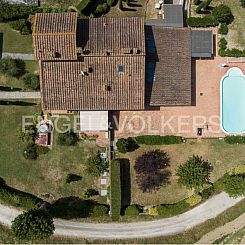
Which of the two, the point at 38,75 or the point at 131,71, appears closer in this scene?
the point at 131,71

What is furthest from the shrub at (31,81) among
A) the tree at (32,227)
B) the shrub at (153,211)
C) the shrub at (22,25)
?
the shrub at (153,211)

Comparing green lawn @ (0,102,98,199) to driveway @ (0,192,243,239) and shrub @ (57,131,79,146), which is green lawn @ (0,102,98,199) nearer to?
shrub @ (57,131,79,146)

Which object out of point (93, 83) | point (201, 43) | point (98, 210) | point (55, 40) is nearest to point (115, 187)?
point (98, 210)

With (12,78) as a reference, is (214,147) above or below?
below

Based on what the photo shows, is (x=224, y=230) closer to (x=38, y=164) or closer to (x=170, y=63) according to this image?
(x=170, y=63)

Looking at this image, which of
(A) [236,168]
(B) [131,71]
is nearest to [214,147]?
(A) [236,168]

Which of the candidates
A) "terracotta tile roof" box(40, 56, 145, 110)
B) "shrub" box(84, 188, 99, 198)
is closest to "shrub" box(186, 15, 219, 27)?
"terracotta tile roof" box(40, 56, 145, 110)

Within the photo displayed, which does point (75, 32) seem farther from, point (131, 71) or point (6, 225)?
point (6, 225)
